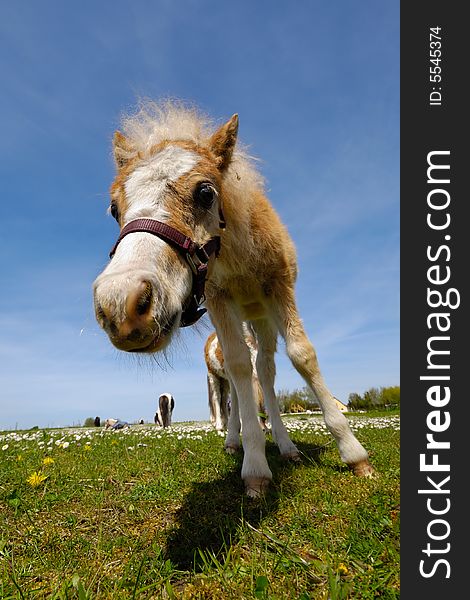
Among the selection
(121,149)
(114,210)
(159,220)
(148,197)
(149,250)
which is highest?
(121,149)

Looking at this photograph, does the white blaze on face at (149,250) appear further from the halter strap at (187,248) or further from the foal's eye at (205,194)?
the foal's eye at (205,194)

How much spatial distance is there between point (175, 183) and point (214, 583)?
2.66 meters

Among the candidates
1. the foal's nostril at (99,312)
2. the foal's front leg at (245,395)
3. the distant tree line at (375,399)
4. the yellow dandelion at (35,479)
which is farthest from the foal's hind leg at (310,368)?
the distant tree line at (375,399)

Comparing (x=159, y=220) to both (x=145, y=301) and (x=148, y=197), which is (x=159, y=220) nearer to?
(x=148, y=197)

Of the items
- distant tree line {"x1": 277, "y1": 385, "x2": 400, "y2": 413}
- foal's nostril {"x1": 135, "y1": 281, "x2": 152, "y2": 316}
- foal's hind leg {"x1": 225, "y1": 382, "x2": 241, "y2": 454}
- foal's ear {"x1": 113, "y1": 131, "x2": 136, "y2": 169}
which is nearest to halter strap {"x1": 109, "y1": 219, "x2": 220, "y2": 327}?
foal's nostril {"x1": 135, "y1": 281, "x2": 152, "y2": 316}

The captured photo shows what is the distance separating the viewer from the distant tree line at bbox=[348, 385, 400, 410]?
2669cm

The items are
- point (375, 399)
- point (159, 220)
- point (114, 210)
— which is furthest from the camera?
point (375, 399)

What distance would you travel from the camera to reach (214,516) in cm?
333

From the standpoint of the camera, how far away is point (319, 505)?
3.36 metres

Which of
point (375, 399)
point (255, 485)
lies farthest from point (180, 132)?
point (375, 399)

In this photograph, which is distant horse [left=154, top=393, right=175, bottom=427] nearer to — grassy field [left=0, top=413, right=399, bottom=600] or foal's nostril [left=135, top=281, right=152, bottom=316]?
grassy field [left=0, top=413, right=399, bottom=600]

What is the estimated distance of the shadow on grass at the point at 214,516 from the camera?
108 inches

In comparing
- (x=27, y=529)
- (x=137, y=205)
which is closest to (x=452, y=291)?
(x=137, y=205)

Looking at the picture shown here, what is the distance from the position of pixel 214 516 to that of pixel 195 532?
0.30 metres
